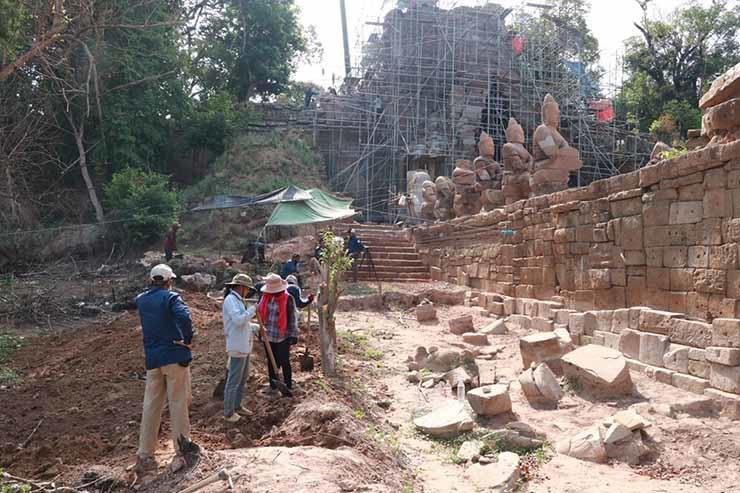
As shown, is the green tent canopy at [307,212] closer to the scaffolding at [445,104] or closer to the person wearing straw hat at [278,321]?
the person wearing straw hat at [278,321]

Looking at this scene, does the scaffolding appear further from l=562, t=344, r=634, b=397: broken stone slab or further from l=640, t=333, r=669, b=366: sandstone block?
l=640, t=333, r=669, b=366: sandstone block

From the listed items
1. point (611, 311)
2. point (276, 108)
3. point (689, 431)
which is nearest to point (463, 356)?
point (611, 311)

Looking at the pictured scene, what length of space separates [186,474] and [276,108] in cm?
2662

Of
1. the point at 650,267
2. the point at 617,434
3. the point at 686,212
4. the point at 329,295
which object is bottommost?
the point at 617,434

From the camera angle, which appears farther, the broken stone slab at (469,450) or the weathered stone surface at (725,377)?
the weathered stone surface at (725,377)

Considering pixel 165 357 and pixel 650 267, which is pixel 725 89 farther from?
pixel 165 357

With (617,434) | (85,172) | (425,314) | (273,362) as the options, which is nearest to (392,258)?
(425,314)

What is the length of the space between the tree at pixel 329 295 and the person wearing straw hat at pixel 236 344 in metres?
1.75

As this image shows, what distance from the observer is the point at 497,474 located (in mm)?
4398

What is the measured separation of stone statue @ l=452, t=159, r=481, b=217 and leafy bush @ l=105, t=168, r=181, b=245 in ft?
35.0

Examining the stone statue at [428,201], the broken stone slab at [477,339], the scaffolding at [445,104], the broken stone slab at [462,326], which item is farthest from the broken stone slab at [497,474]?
the scaffolding at [445,104]

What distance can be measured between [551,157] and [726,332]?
5.07m

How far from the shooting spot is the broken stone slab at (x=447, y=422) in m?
5.32

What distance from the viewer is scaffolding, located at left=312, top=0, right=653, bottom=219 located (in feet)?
86.4
